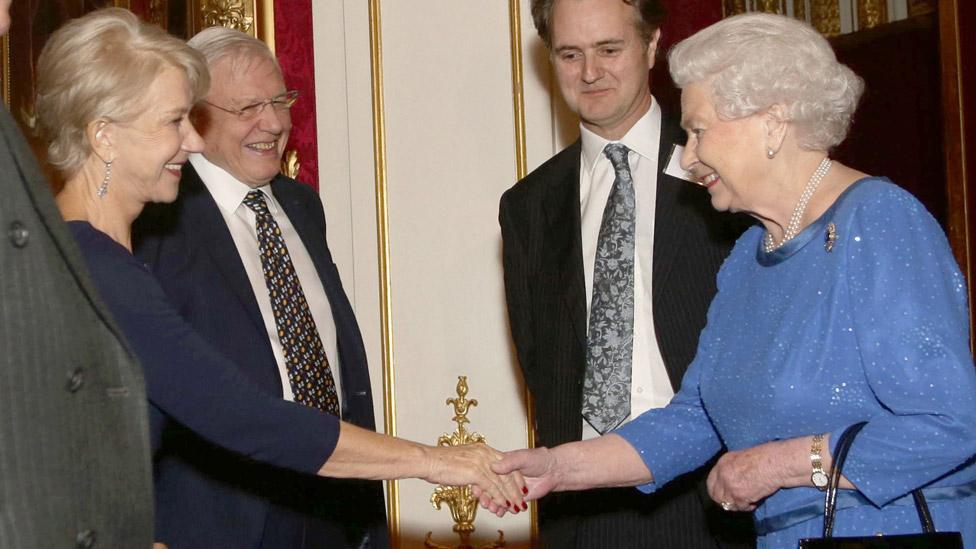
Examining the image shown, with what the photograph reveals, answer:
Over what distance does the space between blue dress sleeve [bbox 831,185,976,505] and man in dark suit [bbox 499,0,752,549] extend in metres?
A: 1.03

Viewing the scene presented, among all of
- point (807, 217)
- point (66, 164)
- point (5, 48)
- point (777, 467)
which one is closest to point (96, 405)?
point (66, 164)

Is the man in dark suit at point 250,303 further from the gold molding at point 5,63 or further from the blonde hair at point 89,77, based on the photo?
the gold molding at point 5,63

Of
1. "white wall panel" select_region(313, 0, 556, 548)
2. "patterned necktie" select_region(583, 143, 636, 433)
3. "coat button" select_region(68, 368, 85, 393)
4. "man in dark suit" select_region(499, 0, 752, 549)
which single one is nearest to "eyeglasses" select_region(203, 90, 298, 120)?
"man in dark suit" select_region(499, 0, 752, 549)

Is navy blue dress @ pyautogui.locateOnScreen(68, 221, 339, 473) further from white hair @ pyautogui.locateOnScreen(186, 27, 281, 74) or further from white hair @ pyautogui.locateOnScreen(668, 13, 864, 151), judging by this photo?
white hair @ pyautogui.locateOnScreen(186, 27, 281, 74)

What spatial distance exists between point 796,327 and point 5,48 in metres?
2.71

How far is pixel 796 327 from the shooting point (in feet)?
8.30

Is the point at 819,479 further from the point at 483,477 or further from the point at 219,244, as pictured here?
the point at 219,244

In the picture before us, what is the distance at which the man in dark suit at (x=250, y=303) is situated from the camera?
3176 millimetres

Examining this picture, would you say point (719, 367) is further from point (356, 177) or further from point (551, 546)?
point (356, 177)

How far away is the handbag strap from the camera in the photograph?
236 centimetres

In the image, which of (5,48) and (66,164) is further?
(5,48)

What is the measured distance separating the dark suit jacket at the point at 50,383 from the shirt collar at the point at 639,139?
219 centimetres

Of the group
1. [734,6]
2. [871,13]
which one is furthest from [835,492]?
[871,13]

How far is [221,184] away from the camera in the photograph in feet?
11.8
